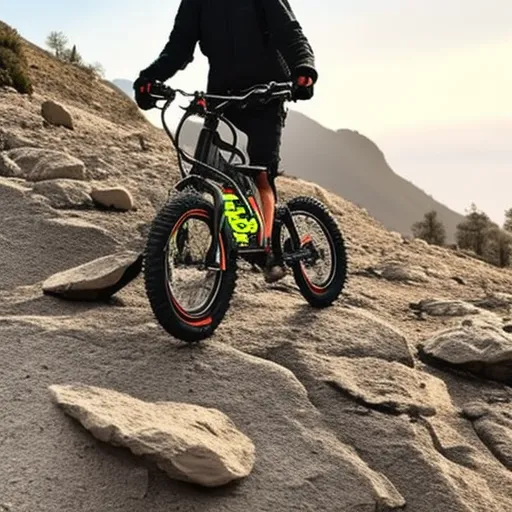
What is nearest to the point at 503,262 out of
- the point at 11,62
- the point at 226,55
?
the point at 11,62

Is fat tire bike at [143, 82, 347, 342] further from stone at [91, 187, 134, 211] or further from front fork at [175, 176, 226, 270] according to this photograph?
stone at [91, 187, 134, 211]

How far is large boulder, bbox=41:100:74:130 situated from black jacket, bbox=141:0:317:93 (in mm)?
6517

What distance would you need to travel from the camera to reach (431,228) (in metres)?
28.7

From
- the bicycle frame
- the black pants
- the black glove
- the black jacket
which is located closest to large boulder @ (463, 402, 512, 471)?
the bicycle frame

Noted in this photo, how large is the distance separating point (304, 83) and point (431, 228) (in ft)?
78.7

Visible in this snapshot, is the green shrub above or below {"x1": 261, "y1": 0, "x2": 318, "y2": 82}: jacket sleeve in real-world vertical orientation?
below

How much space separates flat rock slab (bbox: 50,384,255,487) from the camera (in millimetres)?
3814

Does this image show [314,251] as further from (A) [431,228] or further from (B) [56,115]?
(A) [431,228]

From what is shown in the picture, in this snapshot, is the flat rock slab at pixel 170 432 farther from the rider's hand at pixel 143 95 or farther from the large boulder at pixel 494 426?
the rider's hand at pixel 143 95

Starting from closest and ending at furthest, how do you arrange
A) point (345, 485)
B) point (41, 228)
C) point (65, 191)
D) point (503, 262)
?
point (345, 485) → point (41, 228) → point (65, 191) → point (503, 262)

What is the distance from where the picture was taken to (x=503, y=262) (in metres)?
23.1

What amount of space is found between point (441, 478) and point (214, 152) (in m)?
2.63

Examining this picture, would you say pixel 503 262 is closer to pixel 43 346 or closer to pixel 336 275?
pixel 336 275

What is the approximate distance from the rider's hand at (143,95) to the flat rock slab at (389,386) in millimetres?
2262
